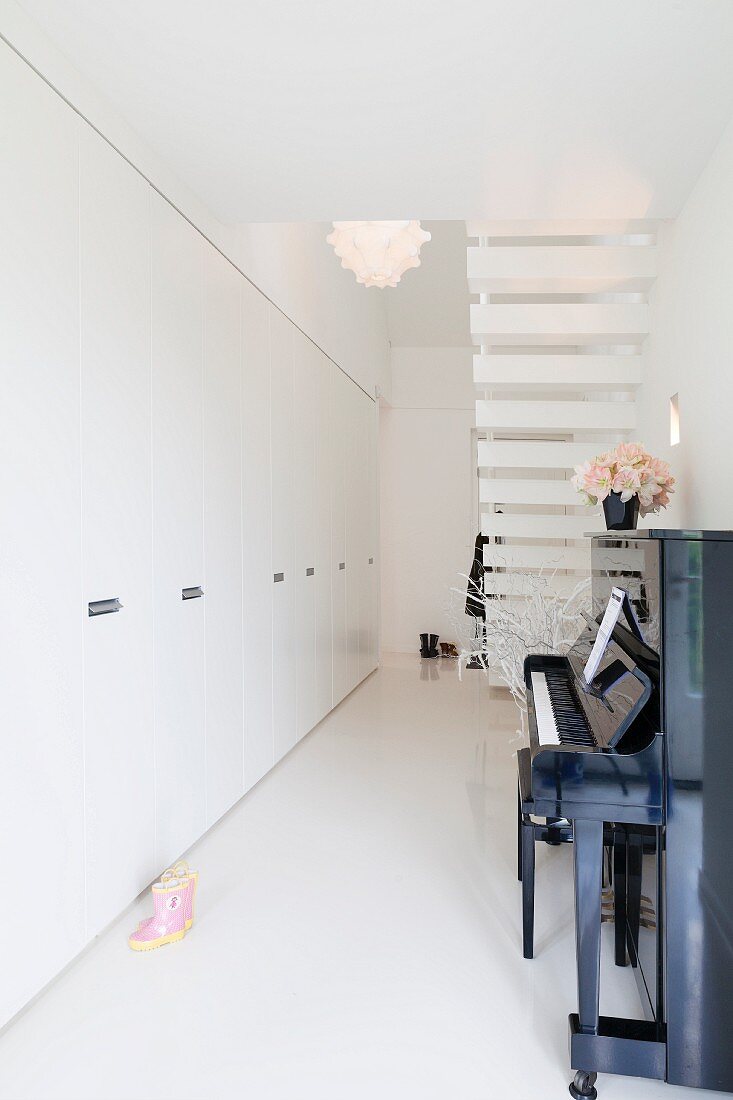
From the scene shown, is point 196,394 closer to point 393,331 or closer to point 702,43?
point 702,43

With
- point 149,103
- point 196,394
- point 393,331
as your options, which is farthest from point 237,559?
point 393,331

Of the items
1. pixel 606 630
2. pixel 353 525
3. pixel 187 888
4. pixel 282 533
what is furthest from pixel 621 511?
pixel 353 525

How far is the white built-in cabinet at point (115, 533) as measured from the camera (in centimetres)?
191

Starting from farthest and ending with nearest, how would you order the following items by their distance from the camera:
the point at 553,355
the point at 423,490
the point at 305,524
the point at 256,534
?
the point at 423,490, the point at 305,524, the point at 553,355, the point at 256,534

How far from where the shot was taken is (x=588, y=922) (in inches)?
66.0

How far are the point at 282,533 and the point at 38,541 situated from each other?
2.15 metres

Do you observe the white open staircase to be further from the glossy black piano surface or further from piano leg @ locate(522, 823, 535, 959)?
the glossy black piano surface

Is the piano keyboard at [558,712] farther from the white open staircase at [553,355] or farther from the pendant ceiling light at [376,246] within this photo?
the pendant ceiling light at [376,246]

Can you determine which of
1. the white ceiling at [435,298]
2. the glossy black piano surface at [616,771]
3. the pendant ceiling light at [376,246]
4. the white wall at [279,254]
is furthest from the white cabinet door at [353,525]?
the glossy black piano surface at [616,771]

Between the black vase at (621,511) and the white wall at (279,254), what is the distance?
5.96ft

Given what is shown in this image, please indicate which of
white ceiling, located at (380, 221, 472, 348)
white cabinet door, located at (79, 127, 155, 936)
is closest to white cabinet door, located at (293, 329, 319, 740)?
white cabinet door, located at (79, 127, 155, 936)

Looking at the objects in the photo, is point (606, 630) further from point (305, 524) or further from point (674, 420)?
point (305, 524)

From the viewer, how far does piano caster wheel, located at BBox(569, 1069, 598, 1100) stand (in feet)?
5.41

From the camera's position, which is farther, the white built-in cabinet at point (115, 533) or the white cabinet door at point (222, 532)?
the white cabinet door at point (222, 532)
